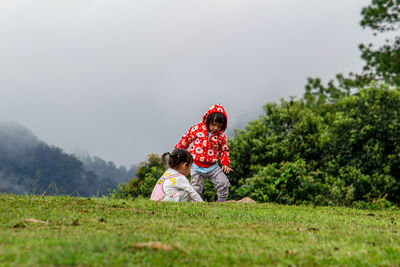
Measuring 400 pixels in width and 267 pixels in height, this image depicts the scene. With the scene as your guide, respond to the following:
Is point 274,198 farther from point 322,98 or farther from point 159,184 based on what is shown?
point 322,98

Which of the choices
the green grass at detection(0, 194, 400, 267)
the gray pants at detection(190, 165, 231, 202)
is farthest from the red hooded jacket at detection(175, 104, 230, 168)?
the green grass at detection(0, 194, 400, 267)

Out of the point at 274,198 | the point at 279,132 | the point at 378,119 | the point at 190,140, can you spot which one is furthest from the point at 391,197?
the point at 190,140

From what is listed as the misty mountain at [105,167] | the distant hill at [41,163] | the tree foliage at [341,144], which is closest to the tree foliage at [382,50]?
the tree foliage at [341,144]

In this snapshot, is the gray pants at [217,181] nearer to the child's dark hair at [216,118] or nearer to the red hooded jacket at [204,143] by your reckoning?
the red hooded jacket at [204,143]

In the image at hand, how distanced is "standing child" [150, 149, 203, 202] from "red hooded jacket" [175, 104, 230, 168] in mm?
907

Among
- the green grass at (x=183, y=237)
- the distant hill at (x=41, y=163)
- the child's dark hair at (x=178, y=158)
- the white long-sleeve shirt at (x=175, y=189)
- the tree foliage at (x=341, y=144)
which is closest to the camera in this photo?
the green grass at (x=183, y=237)

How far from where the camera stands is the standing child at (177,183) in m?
7.46

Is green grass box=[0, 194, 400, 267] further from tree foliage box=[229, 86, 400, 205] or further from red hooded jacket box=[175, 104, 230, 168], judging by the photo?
tree foliage box=[229, 86, 400, 205]

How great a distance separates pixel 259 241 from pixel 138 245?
1.10 m

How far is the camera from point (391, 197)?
1373cm

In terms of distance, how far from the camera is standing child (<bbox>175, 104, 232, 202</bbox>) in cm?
876

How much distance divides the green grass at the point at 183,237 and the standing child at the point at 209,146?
308 centimetres

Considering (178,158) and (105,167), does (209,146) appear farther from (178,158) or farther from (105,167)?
(105,167)

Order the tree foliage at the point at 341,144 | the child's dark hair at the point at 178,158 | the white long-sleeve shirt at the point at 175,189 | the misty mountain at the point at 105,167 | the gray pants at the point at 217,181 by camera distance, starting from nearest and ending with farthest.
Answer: the white long-sleeve shirt at the point at 175,189 < the child's dark hair at the point at 178,158 < the gray pants at the point at 217,181 < the tree foliage at the point at 341,144 < the misty mountain at the point at 105,167
